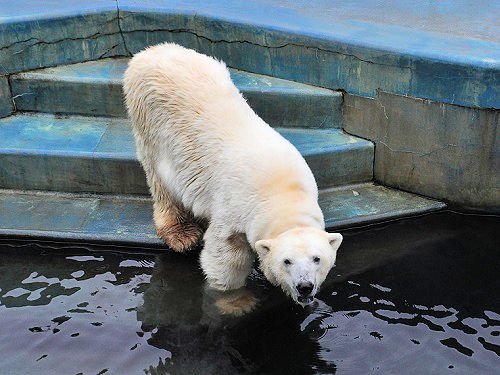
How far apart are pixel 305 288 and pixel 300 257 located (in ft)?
0.46

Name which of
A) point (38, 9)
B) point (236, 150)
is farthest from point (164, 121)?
point (38, 9)

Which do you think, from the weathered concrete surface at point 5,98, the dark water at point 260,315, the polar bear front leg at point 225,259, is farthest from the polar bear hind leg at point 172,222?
the weathered concrete surface at point 5,98

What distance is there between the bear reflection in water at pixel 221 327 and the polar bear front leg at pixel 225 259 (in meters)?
0.11

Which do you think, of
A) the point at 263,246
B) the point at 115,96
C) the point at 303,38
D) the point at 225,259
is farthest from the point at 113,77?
the point at 263,246

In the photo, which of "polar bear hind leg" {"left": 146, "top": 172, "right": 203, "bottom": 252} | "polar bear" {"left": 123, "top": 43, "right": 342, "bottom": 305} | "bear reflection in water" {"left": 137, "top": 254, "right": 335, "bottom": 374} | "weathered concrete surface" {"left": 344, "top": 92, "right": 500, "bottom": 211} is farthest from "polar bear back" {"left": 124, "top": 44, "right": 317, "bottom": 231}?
"weathered concrete surface" {"left": 344, "top": 92, "right": 500, "bottom": 211}

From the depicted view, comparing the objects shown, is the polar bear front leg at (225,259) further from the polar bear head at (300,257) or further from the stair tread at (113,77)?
the stair tread at (113,77)

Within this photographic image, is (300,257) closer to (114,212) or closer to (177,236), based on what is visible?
(177,236)

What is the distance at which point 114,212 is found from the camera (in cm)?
491

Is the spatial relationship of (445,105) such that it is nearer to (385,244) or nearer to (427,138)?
(427,138)

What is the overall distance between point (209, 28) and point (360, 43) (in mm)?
1303

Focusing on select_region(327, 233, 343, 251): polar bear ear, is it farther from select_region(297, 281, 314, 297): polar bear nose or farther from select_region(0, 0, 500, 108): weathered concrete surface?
select_region(0, 0, 500, 108): weathered concrete surface

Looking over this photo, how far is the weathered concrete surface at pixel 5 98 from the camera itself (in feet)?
18.2

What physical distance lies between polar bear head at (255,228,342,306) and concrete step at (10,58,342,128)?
2.07 m

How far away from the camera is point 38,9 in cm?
598
